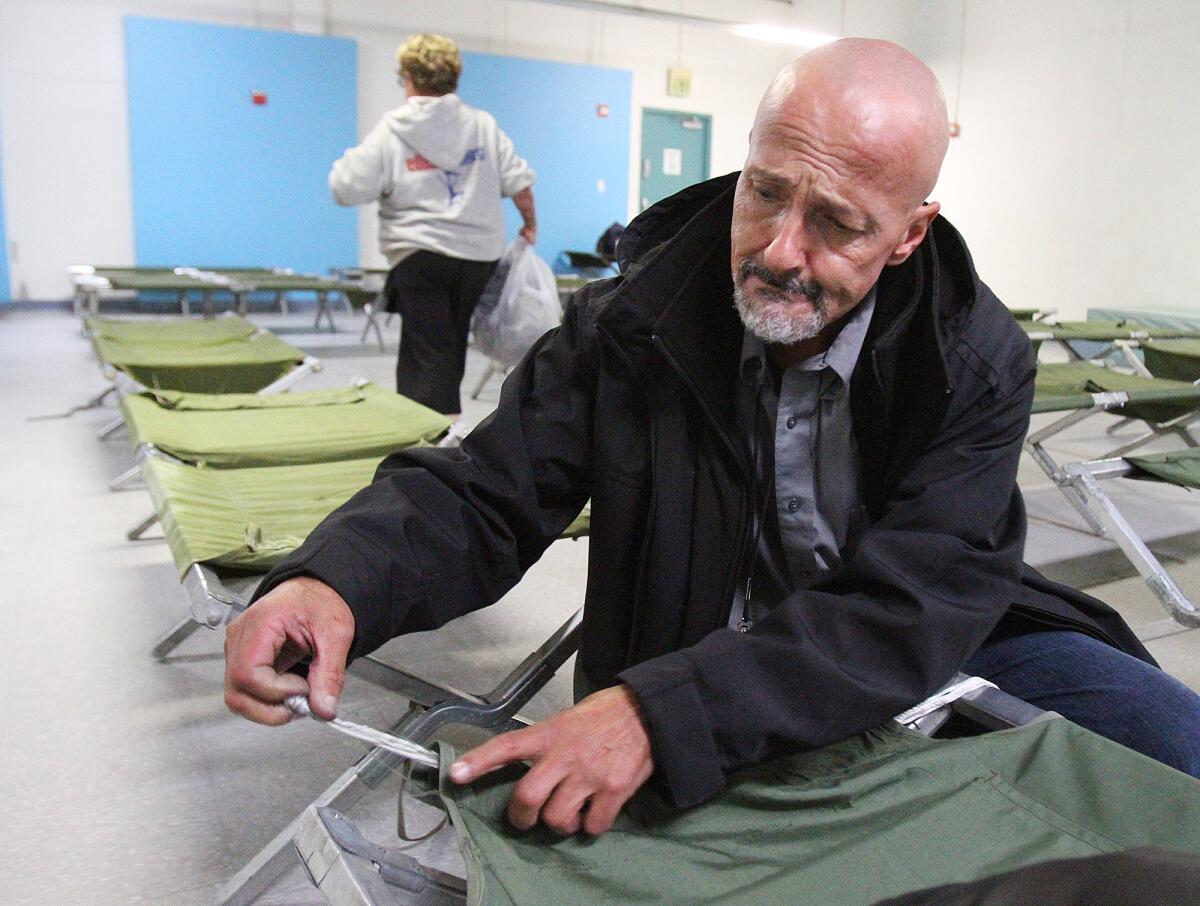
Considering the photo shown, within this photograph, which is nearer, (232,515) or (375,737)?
(375,737)

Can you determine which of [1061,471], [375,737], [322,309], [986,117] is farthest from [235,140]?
[375,737]

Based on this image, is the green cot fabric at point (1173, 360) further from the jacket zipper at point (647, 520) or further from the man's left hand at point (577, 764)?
the man's left hand at point (577, 764)

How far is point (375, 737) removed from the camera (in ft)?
3.28

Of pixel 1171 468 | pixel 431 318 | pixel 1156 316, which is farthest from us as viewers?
pixel 1156 316

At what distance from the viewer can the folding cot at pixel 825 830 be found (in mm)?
923

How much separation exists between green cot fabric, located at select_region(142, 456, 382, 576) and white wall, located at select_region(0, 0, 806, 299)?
27.2 feet

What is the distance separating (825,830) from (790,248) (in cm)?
65

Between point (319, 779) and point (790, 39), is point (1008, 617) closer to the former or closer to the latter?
point (319, 779)

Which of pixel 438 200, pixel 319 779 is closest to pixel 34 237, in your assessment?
pixel 438 200

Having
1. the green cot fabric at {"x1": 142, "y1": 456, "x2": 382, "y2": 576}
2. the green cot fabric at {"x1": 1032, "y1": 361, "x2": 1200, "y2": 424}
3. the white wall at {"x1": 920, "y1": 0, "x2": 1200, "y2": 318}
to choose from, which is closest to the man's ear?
the green cot fabric at {"x1": 142, "y1": 456, "x2": 382, "y2": 576}

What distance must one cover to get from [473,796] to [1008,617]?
0.82m

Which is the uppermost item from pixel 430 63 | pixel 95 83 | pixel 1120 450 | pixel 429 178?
pixel 95 83

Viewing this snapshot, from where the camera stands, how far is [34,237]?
368 inches

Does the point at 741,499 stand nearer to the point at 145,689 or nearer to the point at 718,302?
the point at 718,302
